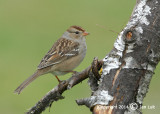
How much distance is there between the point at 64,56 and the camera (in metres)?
7.03

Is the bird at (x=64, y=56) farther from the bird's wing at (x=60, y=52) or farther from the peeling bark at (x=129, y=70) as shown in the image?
the peeling bark at (x=129, y=70)

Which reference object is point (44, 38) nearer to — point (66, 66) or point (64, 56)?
point (64, 56)

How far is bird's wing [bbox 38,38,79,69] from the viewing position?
22.2ft

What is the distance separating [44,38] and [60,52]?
7.98 metres

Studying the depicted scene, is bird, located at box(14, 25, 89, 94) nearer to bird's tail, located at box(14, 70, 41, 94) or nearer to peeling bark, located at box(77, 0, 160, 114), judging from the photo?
bird's tail, located at box(14, 70, 41, 94)

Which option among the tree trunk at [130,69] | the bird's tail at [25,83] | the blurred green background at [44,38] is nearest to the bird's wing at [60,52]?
the bird's tail at [25,83]

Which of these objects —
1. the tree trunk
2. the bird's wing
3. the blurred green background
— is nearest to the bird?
the bird's wing

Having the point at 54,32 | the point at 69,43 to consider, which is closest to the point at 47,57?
the point at 69,43

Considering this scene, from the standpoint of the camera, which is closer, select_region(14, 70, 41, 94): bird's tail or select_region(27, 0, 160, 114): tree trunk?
select_region(27, 0, 160, 114): tree trunk

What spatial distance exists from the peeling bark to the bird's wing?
2.58 metres

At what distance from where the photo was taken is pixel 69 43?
7320 millimetres

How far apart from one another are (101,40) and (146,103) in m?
4.91

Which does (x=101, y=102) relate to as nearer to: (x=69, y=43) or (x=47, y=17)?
(x=69, y=43)

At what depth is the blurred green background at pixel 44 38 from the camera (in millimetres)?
11000
